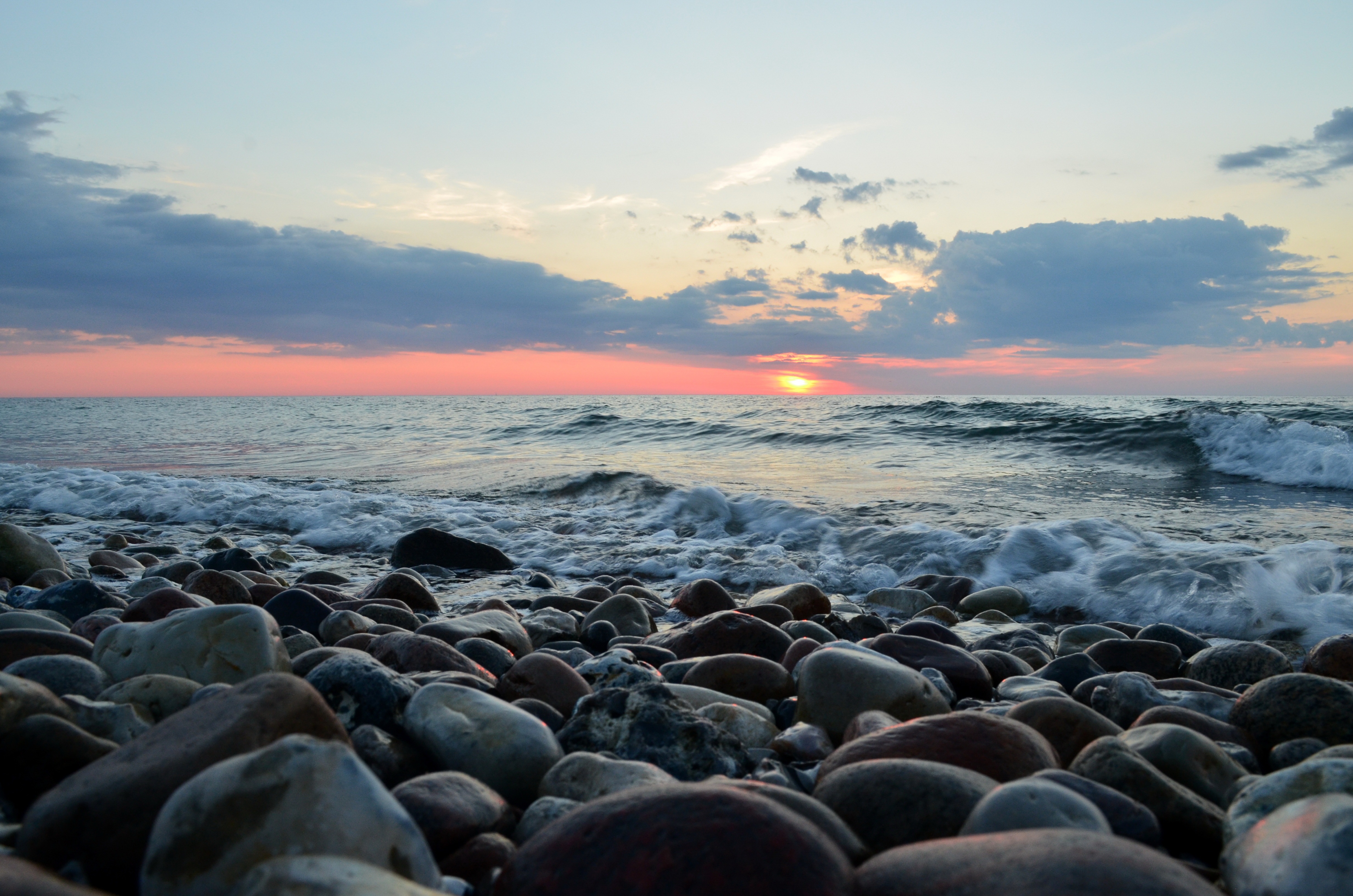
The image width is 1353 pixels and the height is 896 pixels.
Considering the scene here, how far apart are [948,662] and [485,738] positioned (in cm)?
210

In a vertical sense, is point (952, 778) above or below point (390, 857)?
below

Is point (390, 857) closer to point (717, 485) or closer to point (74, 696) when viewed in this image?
point (74, 696)

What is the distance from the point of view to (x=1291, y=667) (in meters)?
3.54

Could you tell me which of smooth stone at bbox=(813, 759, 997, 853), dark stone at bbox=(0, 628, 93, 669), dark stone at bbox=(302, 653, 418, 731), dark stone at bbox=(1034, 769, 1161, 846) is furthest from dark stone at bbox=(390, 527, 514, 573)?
dark stone at bbox=(1034, 769, 1161, 846)

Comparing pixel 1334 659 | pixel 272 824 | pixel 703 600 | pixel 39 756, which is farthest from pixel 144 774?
pixel 1334 659

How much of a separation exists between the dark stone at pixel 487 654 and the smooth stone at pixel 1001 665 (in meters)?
2.13

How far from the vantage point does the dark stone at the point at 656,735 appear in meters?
2.11

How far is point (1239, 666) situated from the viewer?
3.47m

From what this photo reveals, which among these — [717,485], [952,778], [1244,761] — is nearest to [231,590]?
[952,778]

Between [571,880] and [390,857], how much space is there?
0.28 metres

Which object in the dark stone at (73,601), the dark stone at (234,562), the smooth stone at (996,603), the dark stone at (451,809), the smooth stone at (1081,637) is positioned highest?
the dark stone at (451,809)

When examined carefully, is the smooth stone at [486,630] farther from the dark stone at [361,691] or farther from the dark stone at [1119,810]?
the dark stone at [1119,810]

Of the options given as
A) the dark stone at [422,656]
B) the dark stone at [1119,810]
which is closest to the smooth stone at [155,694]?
the dark stone at [422,656]

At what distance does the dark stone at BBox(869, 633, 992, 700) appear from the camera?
3.27 metres
